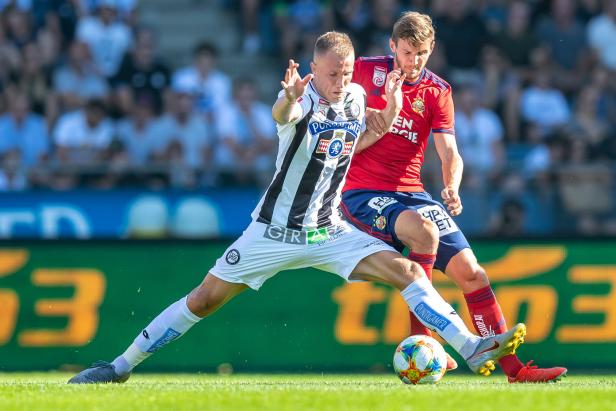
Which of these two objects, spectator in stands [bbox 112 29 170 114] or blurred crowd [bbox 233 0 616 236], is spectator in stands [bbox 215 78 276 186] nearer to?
spectator in stands [bbox 112 29 170 114]

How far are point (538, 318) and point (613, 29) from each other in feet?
22.1

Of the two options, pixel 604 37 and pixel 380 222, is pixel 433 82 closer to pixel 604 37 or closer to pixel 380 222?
pixel 380 222

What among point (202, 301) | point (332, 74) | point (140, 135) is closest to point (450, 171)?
point (332, 74)

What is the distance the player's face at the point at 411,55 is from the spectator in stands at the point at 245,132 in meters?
5.35

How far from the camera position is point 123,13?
17031mm

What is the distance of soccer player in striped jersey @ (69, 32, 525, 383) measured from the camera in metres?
8.12

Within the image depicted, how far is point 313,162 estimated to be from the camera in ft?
27.0

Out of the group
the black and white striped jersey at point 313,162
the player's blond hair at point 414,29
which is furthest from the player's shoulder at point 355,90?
the player's blond hair at point 414,29

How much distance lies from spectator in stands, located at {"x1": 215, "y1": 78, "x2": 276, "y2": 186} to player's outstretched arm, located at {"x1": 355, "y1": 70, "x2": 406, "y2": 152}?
5.40 metres

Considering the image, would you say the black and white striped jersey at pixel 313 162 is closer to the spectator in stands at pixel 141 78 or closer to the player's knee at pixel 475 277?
the player's knee at pixel 475 277

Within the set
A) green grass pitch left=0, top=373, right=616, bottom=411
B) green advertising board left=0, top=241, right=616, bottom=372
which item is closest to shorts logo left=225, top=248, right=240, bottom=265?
green grass pitch left=0, top=373, right=616, bottom=411

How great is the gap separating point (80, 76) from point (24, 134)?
132cm

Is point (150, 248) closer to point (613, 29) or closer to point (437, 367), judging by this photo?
point (437, 367)

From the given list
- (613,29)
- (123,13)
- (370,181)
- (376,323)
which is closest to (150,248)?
(376,323)
